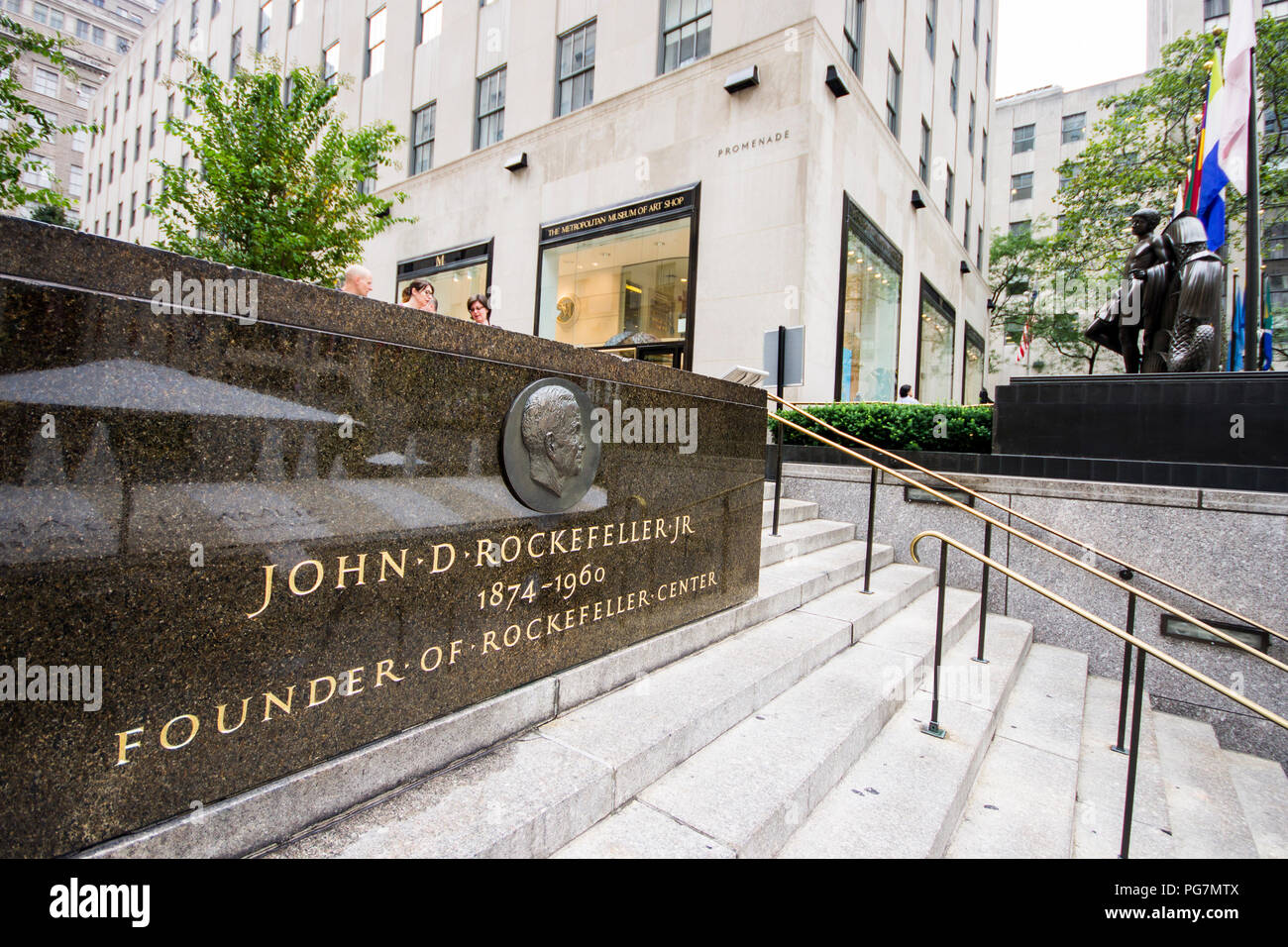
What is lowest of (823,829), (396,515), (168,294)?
(823,829)

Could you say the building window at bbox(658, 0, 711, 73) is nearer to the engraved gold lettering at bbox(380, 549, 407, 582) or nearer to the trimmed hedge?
the trimmed hedge

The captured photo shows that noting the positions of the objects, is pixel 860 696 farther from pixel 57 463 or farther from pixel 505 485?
pixel 57 463

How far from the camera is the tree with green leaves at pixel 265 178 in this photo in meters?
10.8

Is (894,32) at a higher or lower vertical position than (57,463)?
higher

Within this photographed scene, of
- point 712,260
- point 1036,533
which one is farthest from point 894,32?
point 1036,533

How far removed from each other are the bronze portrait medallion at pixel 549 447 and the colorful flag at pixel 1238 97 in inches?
388

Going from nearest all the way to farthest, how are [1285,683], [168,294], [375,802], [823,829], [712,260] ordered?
[168,294] < [375,802] < [823,829] < [1285,683] < [712,260]

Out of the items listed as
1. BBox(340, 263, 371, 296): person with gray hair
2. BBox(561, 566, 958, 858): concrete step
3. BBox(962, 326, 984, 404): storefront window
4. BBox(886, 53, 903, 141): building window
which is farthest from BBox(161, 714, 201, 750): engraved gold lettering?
BBox(962, 326, 984, 404): storefront window

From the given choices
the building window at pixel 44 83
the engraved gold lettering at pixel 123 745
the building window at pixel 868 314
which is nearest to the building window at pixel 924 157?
the building window at pixel 868 314

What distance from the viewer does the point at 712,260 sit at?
1206 centimetres

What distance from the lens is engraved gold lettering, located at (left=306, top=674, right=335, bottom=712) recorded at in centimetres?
207

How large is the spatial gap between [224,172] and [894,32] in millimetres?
15542

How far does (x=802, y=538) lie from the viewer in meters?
6.31
